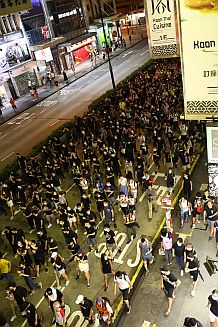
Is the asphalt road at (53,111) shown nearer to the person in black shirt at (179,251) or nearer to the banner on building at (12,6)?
the banner on building at (12,6)

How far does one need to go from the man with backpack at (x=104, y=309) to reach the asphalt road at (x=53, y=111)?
48.8 ft

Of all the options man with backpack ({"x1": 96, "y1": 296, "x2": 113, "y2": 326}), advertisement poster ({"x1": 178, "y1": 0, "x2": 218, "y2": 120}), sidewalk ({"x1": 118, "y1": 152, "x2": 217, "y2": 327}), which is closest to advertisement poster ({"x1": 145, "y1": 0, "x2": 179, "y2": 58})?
advertisement poster ({"x1": 178, "y1": 0, "x2": 218, "y2": 120})

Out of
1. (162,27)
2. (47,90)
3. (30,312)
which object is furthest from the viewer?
(47,90)

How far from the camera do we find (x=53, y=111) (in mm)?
31219

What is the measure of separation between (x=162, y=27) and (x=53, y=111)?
17736 mm

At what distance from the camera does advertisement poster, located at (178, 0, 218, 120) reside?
381 inches

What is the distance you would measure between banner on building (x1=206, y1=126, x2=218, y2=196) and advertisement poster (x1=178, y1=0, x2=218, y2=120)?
2.18 feet

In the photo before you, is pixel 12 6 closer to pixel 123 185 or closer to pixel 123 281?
pixel 123 185

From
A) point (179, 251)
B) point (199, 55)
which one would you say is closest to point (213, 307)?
point (179, 251)

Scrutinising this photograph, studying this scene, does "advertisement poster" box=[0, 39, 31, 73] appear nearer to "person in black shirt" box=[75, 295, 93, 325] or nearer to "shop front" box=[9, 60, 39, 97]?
"shop front" box=[9, 60, 39, 97]

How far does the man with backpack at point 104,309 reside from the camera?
895cm

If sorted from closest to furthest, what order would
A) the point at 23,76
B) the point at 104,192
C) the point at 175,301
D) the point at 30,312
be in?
the point at 30,312 < the point at 175,301 < the point at 104,192 < the point at 23,76

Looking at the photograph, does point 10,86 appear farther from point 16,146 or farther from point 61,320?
point 61,320

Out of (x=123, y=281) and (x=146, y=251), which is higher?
(x=123, y=281)
